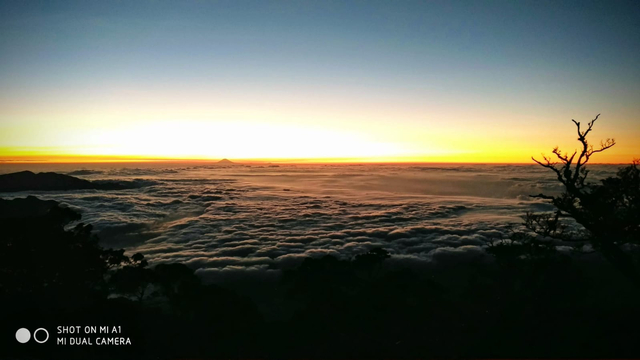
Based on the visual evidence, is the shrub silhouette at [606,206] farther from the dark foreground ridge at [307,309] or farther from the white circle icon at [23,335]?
the white circle icon at [23,335]

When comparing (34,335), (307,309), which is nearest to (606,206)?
(307,309)

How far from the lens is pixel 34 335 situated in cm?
1051

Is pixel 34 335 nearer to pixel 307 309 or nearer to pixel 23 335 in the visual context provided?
pixel 23 335

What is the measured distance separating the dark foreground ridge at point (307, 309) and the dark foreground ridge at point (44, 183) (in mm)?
69992

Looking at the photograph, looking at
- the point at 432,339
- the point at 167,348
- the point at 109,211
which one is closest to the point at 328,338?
the point at 432,339

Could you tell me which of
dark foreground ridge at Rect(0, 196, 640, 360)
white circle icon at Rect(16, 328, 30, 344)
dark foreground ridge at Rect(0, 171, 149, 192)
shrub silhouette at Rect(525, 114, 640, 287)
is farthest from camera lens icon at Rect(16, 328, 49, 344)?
dark foreground ridge at Rect(0, 171, 149, 192)

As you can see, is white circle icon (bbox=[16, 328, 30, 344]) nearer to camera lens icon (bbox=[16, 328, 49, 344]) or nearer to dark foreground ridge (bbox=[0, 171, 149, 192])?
camera lens icon (bbox=[16, 328, 49, 344])

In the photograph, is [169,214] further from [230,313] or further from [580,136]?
[580,136]

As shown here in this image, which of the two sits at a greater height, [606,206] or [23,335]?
[606,206]

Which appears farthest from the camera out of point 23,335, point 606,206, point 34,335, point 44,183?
point 44,183

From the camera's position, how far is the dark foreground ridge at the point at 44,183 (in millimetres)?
66806

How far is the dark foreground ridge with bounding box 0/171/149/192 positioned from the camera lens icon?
75.7 m

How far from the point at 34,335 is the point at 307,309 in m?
14.4

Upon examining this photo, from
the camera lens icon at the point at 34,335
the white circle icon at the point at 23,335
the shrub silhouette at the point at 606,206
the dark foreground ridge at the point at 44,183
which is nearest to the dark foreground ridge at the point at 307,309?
the camera lens icon at the point at 34,335
